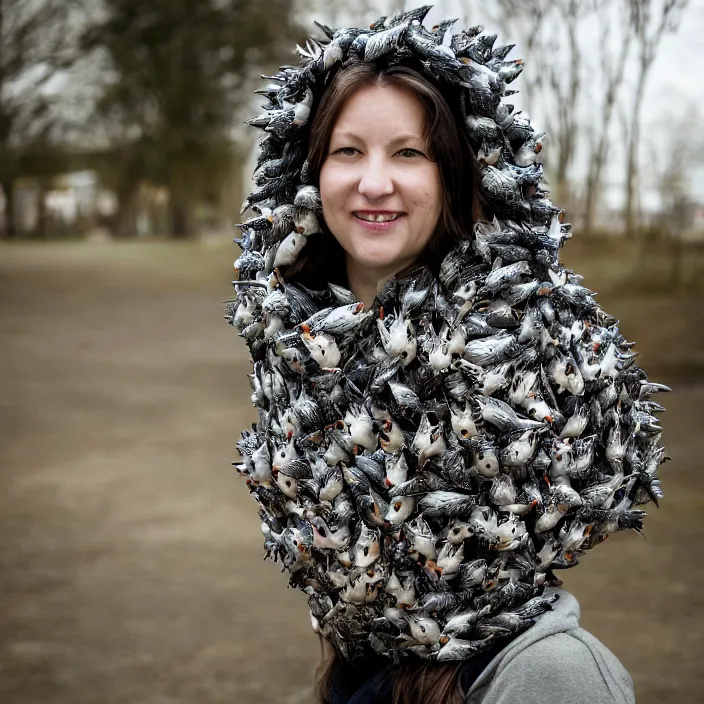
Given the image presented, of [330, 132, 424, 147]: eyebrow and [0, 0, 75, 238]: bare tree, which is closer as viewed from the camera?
[330, 132, 424, 147]: eyebrow

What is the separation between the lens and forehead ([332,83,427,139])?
3.45 feet

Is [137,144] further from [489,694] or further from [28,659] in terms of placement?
[489,694]

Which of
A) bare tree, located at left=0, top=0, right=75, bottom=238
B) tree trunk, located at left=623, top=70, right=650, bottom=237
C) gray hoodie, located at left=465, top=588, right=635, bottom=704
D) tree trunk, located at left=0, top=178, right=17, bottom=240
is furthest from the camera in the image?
tree trunk, located at left=0, top=178, right=17, bottom=240

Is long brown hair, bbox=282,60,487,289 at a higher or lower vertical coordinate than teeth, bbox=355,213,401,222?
higher

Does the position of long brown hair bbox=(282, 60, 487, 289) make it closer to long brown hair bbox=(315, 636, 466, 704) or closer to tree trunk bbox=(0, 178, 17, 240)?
long brown hair bbox=(315, 636, 466, 704)

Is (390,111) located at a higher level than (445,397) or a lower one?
higher

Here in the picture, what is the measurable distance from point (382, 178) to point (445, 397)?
0.25 metres

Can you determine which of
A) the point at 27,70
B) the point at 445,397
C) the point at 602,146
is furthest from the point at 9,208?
the point at 445,397

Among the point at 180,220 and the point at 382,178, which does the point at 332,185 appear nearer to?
the point at 382,178

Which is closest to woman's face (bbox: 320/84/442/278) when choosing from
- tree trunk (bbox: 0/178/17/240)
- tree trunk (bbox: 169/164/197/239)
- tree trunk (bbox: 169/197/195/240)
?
tree trunk (bbox: 0/178/17/240)

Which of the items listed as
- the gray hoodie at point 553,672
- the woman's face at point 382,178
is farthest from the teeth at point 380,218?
the gray hoodie at point 553,672

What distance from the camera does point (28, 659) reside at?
101 inches

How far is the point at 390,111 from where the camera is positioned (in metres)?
1.05

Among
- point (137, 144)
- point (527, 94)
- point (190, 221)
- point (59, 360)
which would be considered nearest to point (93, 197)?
point (137, 144)
